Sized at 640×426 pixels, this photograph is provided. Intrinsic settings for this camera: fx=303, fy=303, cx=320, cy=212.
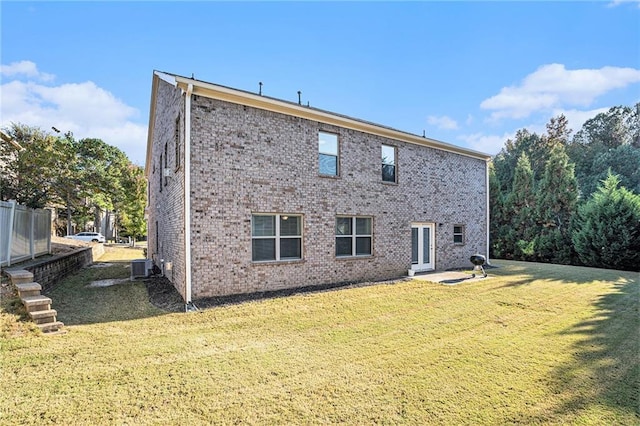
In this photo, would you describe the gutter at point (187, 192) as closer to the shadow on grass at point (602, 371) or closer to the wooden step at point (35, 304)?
the wooden step at point (35, 304)

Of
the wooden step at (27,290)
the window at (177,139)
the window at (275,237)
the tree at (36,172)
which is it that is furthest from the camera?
the tree at (36,172)

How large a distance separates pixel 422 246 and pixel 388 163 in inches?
142

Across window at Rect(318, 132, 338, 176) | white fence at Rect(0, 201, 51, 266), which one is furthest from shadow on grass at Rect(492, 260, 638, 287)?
white fence at Rect(0, 201, 51, 266)

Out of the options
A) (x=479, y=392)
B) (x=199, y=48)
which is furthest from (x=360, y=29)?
(x=479, y=392)

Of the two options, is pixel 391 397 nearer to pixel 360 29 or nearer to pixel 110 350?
pixel 110 350

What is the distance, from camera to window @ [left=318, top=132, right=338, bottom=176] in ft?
30.8

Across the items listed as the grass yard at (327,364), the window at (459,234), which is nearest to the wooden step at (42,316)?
the grass yard at (327,364)

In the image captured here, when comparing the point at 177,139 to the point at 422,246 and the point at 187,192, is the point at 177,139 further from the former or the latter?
the point at 422,246

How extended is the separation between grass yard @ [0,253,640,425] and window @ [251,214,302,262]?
152 cm

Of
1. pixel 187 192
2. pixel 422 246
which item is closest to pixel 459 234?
pixel 422 246

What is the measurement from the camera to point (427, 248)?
39.8ft

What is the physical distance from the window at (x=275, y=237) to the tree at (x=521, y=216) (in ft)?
51.4

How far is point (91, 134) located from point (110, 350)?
28.3 m

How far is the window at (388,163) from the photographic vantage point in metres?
10.8
